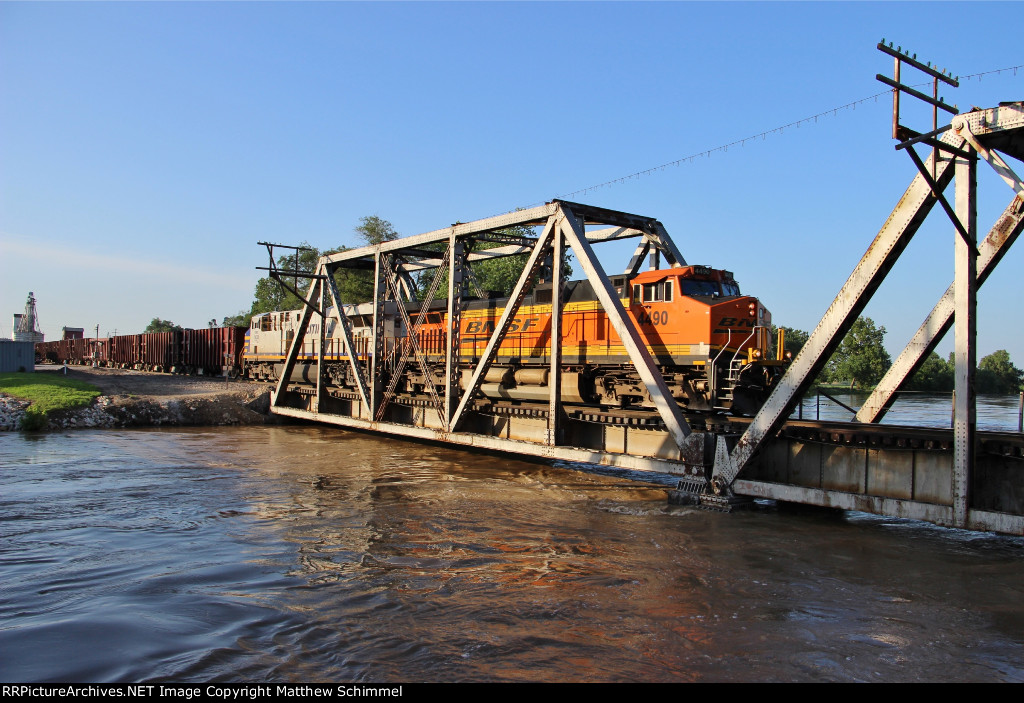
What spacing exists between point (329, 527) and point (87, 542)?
3.48 meters

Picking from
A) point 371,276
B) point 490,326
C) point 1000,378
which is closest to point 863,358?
point 1000,378

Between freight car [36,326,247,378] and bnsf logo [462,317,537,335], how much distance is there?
80.8 feet

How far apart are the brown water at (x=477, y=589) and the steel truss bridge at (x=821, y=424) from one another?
90 centimetres

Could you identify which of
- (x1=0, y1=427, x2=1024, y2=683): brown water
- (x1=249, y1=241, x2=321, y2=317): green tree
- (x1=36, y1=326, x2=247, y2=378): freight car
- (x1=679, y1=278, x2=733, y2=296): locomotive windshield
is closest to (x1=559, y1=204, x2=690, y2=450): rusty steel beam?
(x1=0, y1=427, x2=1024, y2=683): brown water

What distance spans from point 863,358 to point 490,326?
7001 cm

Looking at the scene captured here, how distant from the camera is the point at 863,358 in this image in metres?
77.4

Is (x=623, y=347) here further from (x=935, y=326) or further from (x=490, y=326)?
(x=935, y=326)

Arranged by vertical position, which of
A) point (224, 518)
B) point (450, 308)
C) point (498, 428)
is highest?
point (450, 308)

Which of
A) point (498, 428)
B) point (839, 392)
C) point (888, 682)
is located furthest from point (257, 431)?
point (839, 392)

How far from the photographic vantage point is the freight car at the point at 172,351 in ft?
137

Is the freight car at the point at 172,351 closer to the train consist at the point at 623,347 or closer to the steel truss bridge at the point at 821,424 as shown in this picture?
→ the train consist at the point at 623,347

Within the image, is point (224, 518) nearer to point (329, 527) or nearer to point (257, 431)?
point (329, 527)
